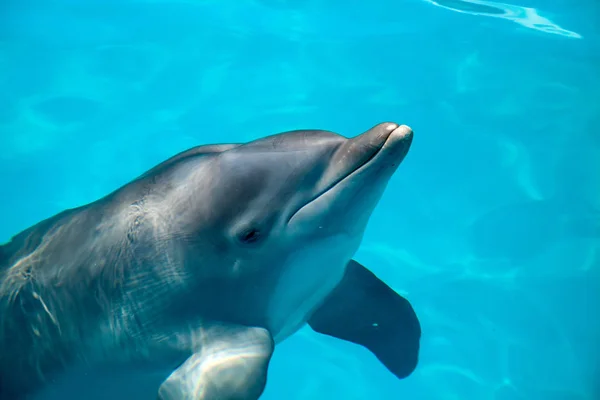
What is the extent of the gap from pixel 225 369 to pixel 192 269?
757 mm

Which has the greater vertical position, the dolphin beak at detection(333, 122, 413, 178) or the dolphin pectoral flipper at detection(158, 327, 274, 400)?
the dolphin beak at detection(333, 122, 413, 178)

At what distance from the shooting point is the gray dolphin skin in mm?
3711

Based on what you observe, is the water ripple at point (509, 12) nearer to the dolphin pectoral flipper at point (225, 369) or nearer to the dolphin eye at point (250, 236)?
the dolphin eye at point (250, 236)

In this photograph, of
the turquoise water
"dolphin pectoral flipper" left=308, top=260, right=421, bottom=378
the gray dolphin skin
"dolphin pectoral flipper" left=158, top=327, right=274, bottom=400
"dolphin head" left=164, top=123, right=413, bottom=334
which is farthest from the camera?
the turquoise water

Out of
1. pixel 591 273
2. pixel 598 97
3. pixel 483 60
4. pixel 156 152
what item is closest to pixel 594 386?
pixel 591 273

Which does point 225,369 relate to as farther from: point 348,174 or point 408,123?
point 408,123

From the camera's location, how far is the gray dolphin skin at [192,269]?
371 centimetres

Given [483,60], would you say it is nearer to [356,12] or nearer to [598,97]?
[598,97]

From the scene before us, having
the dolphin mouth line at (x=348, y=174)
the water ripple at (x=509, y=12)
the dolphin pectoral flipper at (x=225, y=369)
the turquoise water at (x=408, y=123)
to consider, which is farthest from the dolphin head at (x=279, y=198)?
the water ripple at (x=509, y=12)

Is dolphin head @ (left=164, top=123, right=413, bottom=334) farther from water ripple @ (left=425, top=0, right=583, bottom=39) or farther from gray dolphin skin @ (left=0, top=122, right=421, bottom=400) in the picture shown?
water ripple @ (left=425, top=0, right=583, bottom=39)

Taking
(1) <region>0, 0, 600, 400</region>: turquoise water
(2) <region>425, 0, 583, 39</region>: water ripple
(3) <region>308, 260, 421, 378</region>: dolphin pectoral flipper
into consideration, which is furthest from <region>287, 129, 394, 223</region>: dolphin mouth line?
(2) <region>425, 0, 583, 39</region>: water ripple

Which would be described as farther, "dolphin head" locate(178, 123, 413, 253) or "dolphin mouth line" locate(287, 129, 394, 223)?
"dolphin head" locate(178, 123, 413, 253)

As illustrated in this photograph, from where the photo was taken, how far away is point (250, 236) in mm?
3764

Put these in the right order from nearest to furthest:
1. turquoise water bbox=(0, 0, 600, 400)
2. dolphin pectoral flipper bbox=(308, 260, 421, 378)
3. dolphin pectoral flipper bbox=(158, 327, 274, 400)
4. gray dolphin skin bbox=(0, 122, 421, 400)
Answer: gray dolphin skin bbox=(0, 122, 421, 400), dolphin pectoral flipper bbox=(158, 327, 274, 400), dolphin pectoral flipper bbox=(308, 260, 421, 378), turquoise water bbox=(0, 0, 600, 400)
